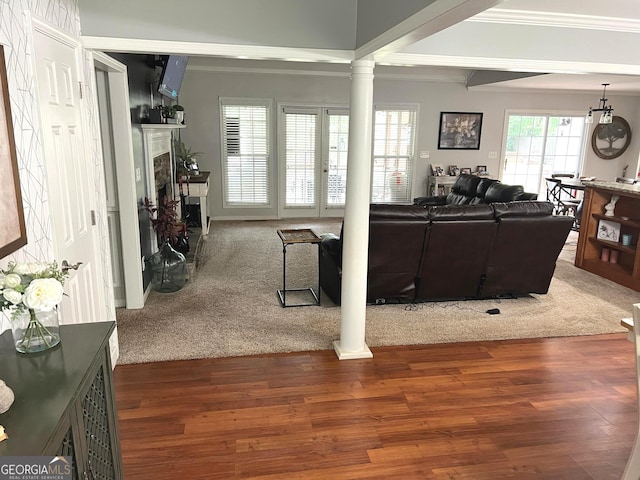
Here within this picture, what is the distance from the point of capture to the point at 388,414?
9.16 ft

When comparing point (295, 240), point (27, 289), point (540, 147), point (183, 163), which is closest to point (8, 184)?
point (27, 289)

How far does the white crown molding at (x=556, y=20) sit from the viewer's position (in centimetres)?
316

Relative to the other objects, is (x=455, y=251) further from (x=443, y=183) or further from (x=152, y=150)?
(x=443, y=183)

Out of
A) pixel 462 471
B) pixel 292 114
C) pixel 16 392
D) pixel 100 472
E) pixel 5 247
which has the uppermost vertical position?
pixel 292 114

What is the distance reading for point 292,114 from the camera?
26.8ft

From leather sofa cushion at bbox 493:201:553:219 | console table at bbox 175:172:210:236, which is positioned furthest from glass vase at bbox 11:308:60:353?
console table at bbox 175:172:210:236

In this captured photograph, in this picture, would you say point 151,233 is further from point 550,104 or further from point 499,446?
point 550,104

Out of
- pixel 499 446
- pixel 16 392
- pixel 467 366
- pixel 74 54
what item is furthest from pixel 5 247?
pixel 467 366

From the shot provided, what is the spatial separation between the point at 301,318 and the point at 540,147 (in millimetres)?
7302

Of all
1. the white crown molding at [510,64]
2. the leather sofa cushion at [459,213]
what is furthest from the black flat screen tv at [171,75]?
the leather sofa cushion at [459,213]

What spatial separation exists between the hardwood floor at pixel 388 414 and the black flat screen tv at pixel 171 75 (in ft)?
10.1

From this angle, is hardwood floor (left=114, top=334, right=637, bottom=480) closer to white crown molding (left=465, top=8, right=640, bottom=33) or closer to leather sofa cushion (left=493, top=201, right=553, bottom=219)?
leather sofa cushion (left=493, top=201, right=553, bottom=219)

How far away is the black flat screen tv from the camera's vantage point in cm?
490

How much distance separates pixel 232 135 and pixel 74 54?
5.38 m
